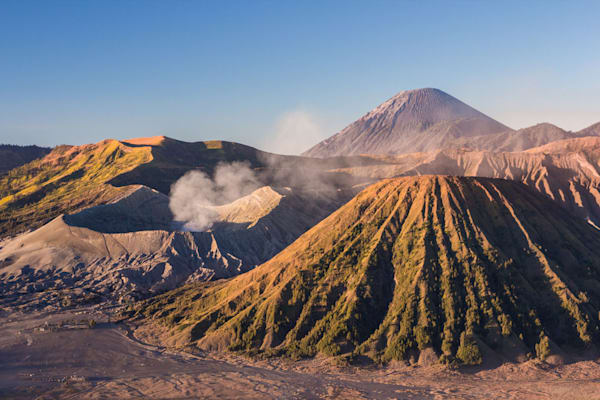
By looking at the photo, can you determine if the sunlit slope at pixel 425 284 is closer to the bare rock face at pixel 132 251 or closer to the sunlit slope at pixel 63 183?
the bare rock face at pixel 132 251

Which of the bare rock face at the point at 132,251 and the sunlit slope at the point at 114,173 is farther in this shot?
the sunlit slope at the point at 114,173

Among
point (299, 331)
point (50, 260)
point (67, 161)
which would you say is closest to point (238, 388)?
point (299, 331)

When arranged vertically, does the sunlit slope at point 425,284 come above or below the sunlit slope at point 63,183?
below

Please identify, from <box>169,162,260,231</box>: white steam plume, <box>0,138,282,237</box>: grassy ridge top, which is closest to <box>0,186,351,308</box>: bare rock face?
<box>169,162,260,231</box>: white steam plume

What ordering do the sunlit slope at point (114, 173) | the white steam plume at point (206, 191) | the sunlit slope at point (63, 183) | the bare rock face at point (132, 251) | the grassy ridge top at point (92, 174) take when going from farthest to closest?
the sunlit slope at point (114, 173) → the grassy ridge top at point (92, 174) → the sunlit slope at point (63, 183) → the white steam plume at point (206, 191) → the bare rock face at point (132, 251)

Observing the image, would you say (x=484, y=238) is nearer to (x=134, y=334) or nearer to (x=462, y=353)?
(x=462, y=353)

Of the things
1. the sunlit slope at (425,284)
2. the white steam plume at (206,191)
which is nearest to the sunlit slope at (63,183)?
the white steam plume at (206,191)

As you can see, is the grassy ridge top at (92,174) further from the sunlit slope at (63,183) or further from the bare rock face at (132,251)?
the bare rock face at (132,251)

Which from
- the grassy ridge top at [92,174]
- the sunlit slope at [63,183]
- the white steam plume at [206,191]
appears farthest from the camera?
the grassy ridge top at [92,174]
